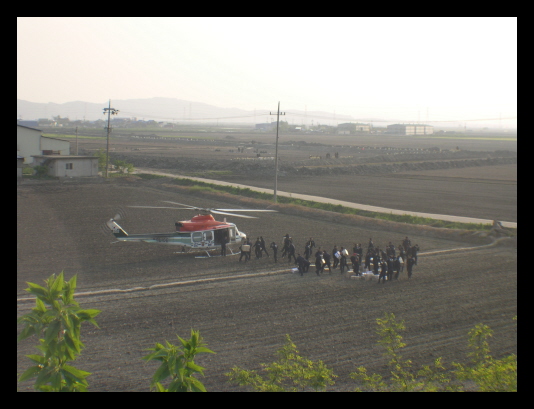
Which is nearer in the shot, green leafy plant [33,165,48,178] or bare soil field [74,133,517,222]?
bare soil field [74,133,517,222]

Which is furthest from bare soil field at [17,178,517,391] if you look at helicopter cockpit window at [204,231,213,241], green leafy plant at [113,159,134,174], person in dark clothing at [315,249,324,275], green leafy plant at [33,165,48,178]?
green leafy plant at [113,159,134,174]

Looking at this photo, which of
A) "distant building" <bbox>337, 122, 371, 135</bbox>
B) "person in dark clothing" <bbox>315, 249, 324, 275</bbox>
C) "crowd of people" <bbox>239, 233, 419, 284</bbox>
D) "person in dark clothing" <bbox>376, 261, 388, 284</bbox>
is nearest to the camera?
"person in dark clothing" <bbox>376, 261, 388, 284</bbox>

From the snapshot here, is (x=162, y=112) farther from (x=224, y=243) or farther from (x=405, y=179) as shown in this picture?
(x=224, y=243)

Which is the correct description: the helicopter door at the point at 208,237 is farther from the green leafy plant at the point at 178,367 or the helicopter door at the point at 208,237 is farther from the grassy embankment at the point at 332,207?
the green leafy plant at the point at 178,367

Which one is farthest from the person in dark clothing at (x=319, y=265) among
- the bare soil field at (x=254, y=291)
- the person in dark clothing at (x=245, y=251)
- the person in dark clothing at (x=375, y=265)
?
the person in dark clothing at (x=245, y=251)

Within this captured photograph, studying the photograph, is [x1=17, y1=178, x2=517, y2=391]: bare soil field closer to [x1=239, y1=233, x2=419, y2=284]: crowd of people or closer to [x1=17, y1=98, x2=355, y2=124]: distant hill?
[x1=239, y1=233, x2=419, y2=284]: crowd of people
